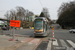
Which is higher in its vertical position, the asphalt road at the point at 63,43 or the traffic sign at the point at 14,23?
the traffic sign at the point at 14,23

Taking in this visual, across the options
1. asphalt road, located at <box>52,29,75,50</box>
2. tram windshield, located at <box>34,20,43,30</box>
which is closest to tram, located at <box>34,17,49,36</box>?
tram windshield, located at <box>34,20,43,30</box>

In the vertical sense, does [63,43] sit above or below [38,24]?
below

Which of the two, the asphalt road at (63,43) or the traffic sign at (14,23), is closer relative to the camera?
the asphalt road at (63,43)

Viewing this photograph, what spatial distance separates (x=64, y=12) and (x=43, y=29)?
37.0 meters

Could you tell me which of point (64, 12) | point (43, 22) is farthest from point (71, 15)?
point (43, 22)

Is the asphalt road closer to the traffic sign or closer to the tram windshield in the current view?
the tram windshield

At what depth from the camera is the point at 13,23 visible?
1139cm

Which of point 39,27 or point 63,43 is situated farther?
point 39,27

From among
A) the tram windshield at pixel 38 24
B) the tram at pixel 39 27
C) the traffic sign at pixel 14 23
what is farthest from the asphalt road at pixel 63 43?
the traffic sign at pixel 14 23

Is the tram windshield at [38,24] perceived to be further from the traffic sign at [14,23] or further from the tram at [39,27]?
the traffic sign at [14,23]

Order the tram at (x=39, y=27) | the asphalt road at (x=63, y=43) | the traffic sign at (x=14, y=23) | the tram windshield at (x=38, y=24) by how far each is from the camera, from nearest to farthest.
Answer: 1. the asphalt road at (x=63, y=43)
2. the traffic sign at (x=14, y=23)
3. the tram at (x=39, y=27)
4. the tram windshield at (x=38, y=24)

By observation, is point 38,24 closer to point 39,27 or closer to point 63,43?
point 39,27

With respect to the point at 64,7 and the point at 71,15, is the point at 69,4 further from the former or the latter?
the point at 71,15

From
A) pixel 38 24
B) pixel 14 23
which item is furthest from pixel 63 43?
pixel 14 23
